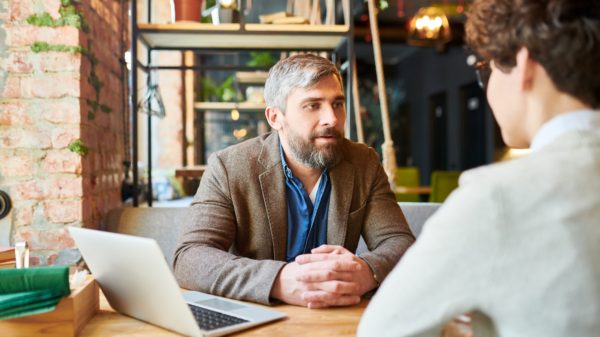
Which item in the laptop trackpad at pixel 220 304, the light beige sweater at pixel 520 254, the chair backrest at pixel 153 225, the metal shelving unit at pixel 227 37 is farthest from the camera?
the metal shelving unit at pixel 227 37

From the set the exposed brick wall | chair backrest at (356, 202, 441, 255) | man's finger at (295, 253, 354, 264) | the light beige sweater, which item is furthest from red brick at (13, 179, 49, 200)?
the light beige sweater

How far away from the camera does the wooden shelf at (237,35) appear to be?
8.26ft

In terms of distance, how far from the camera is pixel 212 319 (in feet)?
3.78

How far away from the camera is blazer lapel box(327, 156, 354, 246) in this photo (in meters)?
1.84

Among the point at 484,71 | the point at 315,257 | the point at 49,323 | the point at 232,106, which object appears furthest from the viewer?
the point at 232,106

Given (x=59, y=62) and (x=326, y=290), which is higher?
(x=59, y=62)

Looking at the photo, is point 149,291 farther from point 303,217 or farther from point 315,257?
point 303,217

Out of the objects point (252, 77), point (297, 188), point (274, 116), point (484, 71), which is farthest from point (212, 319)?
point (252, 77)

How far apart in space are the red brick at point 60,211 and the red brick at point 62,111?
0.94 feet

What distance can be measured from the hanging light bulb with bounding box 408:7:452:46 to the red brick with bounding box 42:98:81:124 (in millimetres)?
4884

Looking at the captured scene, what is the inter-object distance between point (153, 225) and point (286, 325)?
124 cm

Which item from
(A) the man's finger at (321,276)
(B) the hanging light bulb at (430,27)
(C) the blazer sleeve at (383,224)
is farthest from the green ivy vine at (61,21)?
(B) the hanging light bulb at (430,27)

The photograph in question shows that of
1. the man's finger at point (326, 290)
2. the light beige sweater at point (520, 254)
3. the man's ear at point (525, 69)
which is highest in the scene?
the man's ear at point (525, 69)

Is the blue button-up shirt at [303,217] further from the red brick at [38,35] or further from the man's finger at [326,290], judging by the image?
the red brick at [38,35]
